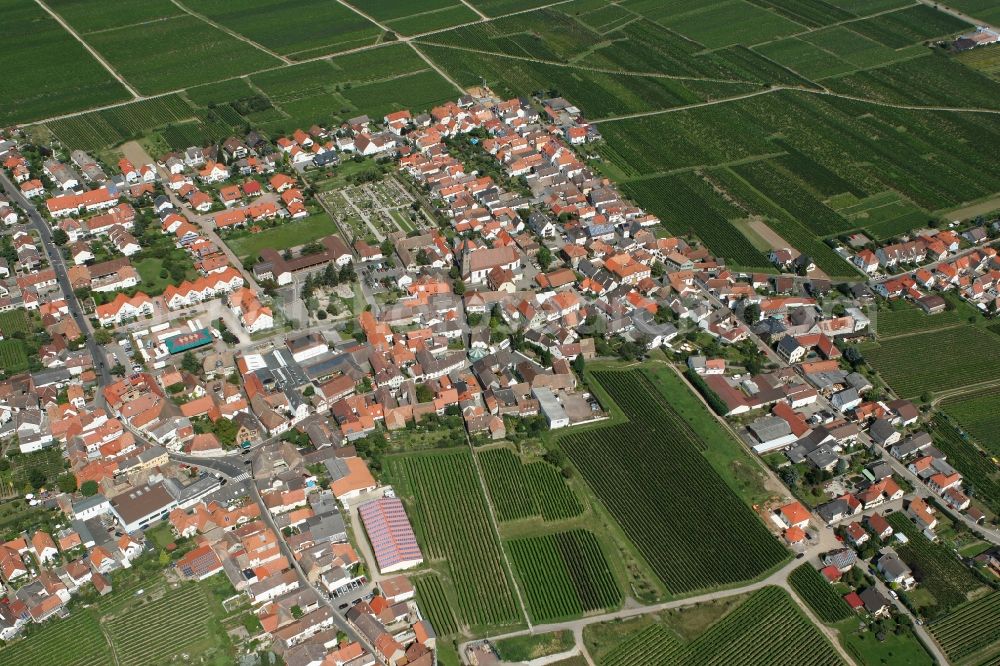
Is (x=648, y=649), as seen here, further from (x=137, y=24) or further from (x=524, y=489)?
(x=137, y=24)

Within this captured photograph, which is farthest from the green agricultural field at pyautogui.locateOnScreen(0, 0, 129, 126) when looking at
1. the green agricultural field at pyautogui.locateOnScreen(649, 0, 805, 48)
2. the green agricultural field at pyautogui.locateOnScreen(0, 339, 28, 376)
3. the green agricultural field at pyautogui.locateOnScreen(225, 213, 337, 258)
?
the green agricultural field at pyautogui.locateOnScreen(649, 0, 805, 48)

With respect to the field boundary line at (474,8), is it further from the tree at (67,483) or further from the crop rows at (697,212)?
the tree at (67,483)

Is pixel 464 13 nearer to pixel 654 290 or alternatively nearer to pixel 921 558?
pixel 654 290

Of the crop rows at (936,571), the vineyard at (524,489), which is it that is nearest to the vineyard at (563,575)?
the vineyard at (524,489)

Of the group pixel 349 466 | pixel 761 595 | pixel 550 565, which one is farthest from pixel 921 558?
pixel 349 466

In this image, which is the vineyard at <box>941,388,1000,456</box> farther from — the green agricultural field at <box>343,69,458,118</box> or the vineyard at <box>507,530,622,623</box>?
the green agricultural field at <box>343,69,458,118</box>

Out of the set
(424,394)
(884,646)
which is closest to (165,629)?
(424,394)
